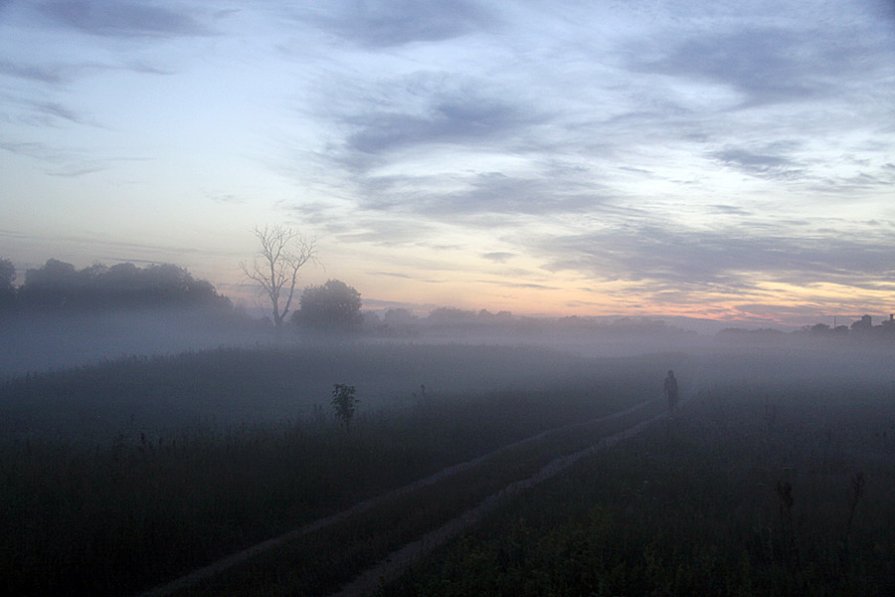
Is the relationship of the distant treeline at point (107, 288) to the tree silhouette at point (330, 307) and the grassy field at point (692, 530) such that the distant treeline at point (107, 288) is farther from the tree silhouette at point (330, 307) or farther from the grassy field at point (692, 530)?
the grassy field at point (692, 530)

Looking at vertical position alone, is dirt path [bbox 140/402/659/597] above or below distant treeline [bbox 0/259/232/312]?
below

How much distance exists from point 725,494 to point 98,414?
27094 millimetres

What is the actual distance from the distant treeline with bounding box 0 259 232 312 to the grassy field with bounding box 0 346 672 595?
144 feet

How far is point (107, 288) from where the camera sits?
3359 inches

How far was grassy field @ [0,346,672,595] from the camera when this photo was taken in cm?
1120

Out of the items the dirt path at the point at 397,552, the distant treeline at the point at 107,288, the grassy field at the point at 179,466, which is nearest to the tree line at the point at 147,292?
the distant treeline at the point at 107,288

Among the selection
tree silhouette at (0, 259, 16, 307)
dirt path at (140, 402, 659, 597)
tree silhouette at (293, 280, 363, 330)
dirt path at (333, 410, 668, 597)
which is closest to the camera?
dirt path at (333, 410, 668, 597)

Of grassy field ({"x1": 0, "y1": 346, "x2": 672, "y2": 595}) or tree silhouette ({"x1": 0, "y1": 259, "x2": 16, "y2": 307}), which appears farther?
tree silhouette ({"x1": 0, "y1": 259, "x2": 16, "y2": 307})

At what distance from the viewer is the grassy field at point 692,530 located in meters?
8.36

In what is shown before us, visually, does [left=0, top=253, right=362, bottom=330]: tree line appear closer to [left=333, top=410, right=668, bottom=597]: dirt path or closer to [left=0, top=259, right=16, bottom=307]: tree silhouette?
[left=0, top=259, right=16, bottom=307]: tree silhouette

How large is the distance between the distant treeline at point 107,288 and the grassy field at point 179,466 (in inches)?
1725

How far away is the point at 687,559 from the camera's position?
908 centimetres

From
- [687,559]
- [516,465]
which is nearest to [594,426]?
[516,465]

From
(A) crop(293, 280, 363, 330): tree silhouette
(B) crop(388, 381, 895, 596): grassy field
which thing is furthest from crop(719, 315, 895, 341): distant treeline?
(B) crop(388, 381, 895, 596): grassy field
